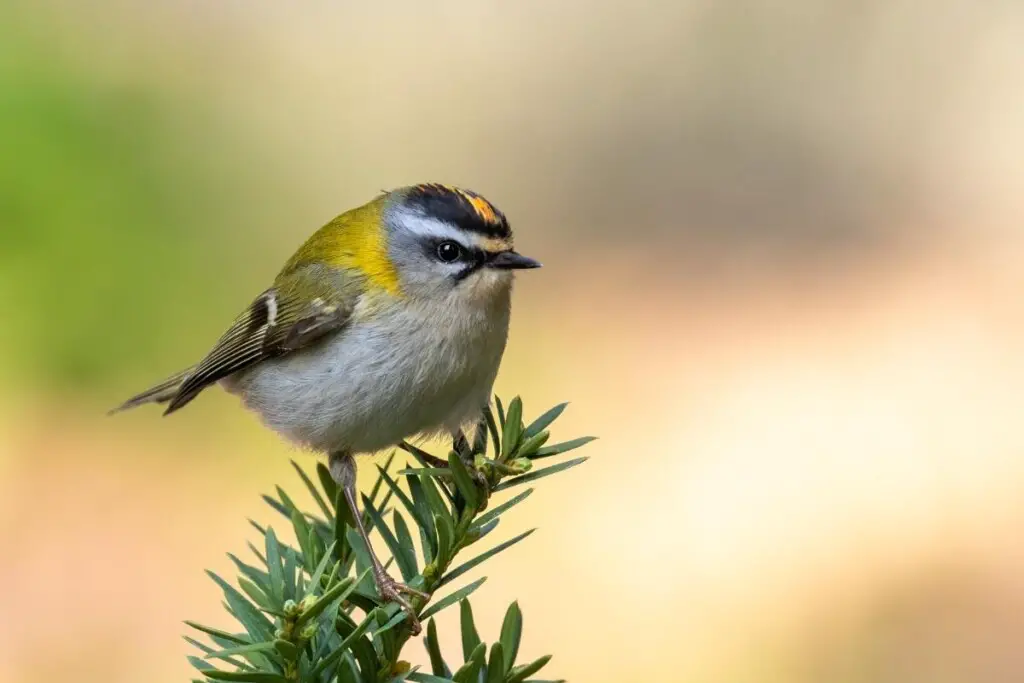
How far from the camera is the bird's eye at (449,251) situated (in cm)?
163

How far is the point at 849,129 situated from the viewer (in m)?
3.65

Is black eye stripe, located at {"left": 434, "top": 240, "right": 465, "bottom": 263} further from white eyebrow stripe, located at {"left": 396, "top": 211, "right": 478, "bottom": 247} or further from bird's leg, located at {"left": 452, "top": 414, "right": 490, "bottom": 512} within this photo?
bird's leg, located at {"left": 452, "top": 414, "right": 490, "bottom": 512}

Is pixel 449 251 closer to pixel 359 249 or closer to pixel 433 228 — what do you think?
pixel 433 228

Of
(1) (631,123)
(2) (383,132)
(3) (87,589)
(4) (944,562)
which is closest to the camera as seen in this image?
(3) (87,589)

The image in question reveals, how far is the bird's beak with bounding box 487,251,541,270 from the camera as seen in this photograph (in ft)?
5.14

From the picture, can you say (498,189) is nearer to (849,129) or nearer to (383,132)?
(383,132)

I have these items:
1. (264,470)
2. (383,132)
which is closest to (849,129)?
(383,132)

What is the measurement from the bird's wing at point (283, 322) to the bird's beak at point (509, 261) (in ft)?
0.72

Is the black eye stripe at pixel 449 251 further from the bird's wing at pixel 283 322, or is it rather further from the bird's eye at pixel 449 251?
the bird's wing at pixel 283 322

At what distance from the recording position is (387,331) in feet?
5.19

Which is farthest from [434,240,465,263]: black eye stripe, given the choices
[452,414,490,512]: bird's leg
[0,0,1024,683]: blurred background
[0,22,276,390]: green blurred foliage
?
[0,22,276,390]: green blurred foliage

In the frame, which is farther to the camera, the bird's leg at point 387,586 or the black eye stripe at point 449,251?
the black eye stripe at point 449,251

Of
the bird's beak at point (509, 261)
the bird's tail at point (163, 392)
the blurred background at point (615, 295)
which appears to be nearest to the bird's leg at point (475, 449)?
the bird's beak at point (509, 261)

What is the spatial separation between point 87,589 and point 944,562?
1.98 m
